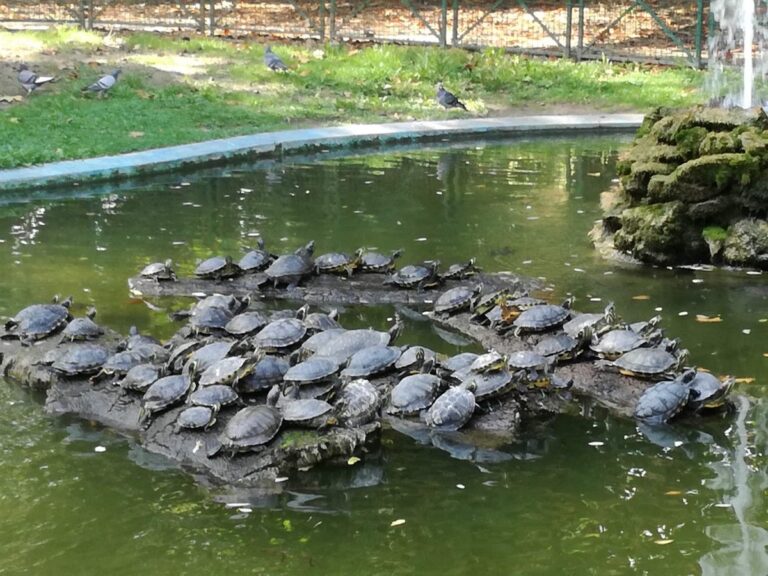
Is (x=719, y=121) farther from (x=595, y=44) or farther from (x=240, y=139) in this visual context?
(x=595, y=44)

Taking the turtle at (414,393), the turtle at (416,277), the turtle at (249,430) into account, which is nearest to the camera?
the turtle at (249,430)

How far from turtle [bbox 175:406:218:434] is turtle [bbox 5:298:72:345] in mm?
1991

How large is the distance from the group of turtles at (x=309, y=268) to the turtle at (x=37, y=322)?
1.64 metres

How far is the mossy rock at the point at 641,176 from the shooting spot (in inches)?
449

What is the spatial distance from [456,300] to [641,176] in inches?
129

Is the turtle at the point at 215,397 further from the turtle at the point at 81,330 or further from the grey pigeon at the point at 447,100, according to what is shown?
the grey pigeon at the point at 447,100

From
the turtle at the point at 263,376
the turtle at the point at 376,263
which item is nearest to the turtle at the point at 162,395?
the turtle at the point at 263,376

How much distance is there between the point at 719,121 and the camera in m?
11.5

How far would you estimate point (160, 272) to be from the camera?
10.1 m

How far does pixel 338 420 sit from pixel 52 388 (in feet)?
6.71

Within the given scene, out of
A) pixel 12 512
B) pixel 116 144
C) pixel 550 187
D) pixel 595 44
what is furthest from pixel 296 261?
pixel 595 44

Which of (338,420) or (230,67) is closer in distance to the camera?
(338,420)

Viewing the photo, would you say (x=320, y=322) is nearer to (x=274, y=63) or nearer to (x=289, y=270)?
→ (x=289, y=270)

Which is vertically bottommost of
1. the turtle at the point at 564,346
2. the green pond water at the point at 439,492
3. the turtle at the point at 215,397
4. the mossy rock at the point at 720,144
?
the green pond water at the point at 439,492
